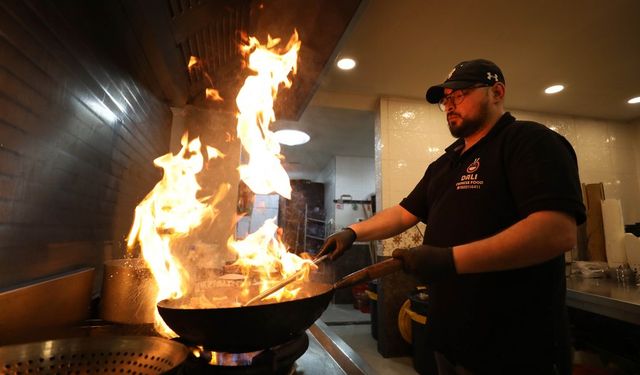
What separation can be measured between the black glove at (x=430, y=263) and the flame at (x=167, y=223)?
0.96 meters

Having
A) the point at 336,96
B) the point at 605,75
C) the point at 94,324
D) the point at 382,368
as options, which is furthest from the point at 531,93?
the point at 94,324

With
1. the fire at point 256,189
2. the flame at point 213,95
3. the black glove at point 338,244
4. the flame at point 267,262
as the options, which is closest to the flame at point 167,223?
the fire at point 256,189

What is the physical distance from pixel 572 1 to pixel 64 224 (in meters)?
3.50

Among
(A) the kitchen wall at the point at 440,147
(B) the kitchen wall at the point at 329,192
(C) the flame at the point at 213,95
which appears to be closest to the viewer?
(C) the flame at the point at 213,95

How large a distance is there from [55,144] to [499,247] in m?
1.58

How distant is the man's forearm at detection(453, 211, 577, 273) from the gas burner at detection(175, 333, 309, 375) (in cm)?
64

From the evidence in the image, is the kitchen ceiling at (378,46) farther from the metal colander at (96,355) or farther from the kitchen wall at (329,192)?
the kitchen wall at (329,192)

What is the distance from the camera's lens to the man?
1.01 metres

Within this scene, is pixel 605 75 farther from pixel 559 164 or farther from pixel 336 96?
pixel 559 164

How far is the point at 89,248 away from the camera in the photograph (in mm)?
1466

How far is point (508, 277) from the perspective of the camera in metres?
1.14

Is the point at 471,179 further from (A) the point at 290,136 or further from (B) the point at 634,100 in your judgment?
(B) the point at 634,100

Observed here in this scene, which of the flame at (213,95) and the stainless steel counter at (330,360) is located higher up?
the flame at (213,95)

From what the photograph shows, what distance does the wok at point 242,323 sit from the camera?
766 millimetres
